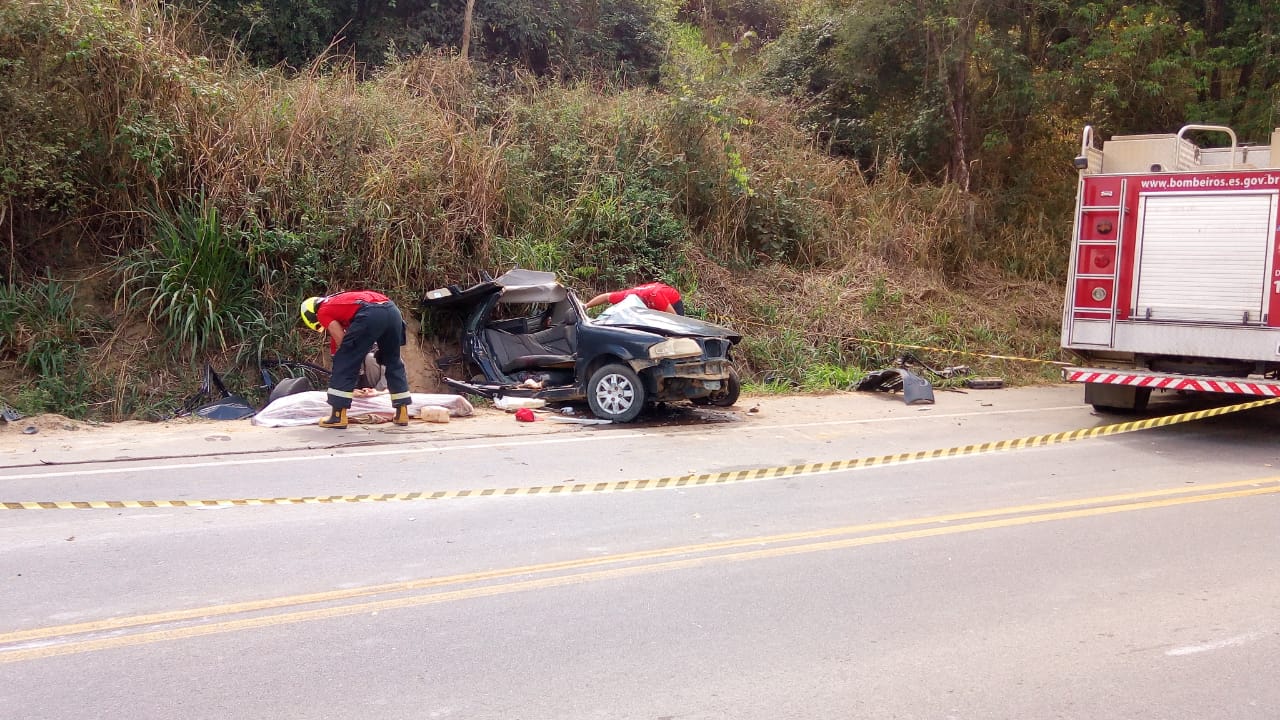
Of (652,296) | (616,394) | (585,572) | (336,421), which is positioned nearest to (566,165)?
A: (652,296)

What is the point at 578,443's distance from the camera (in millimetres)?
9531

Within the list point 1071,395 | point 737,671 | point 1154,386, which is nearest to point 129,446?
point 737,671

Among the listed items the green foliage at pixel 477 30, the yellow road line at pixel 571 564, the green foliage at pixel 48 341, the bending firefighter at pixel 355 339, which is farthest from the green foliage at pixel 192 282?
the yellow road line at pixel 571 564

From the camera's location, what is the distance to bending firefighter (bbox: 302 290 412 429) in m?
9.80

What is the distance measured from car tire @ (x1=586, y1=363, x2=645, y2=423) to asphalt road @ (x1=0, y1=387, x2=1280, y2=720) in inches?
66.2

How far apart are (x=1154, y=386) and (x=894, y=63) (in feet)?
41.5

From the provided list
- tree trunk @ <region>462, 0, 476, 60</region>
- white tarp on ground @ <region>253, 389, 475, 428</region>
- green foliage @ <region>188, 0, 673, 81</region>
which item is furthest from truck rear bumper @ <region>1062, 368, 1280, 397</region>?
tree trunk @ <region>462, 0, 476, 60</region>

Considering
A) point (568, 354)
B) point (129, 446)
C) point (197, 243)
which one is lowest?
point (129, 446)

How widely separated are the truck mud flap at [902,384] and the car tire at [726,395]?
2567mm

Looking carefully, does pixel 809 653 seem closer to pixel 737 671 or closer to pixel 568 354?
pixel 737 671

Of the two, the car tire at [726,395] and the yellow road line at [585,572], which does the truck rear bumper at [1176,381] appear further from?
the car tire at [726,395]

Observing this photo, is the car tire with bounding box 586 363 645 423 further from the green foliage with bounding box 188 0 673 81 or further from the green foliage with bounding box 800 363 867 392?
the green foliage with bounding box 188 0 673 81

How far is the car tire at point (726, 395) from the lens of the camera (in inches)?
439

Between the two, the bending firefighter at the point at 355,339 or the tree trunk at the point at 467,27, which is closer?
the bending firefighter at the point at 355,339
